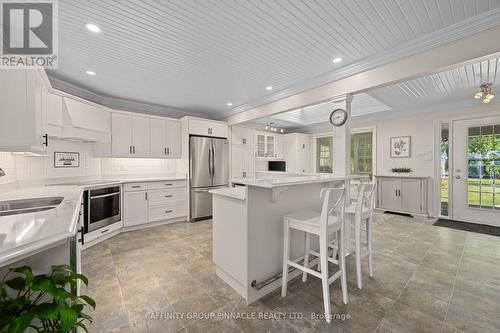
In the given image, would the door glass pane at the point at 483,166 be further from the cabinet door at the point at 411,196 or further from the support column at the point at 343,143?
the support column at the point at 343,143

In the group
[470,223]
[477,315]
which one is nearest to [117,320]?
[477,315]

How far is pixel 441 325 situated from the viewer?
1559 mm

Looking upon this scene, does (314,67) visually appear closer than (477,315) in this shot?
No

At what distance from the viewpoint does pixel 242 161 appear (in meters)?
5.52

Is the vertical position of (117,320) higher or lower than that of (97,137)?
lower

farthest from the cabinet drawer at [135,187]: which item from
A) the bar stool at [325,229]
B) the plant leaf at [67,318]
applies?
the plant leaf at [67,318]

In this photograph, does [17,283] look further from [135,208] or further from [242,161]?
[242,161]

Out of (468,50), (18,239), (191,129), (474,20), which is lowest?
(18,239)

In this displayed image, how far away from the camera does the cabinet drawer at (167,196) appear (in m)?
4.03

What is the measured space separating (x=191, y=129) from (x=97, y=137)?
5.50 feet

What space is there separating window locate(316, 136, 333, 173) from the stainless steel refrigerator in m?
3.64

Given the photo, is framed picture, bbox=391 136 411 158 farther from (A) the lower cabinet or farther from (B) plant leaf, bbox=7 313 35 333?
(B) plant leaf, bbox=7 313 35 333

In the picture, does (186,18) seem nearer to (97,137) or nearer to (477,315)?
(97,137)

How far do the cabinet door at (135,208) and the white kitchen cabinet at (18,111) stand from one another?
2389 millimetres
